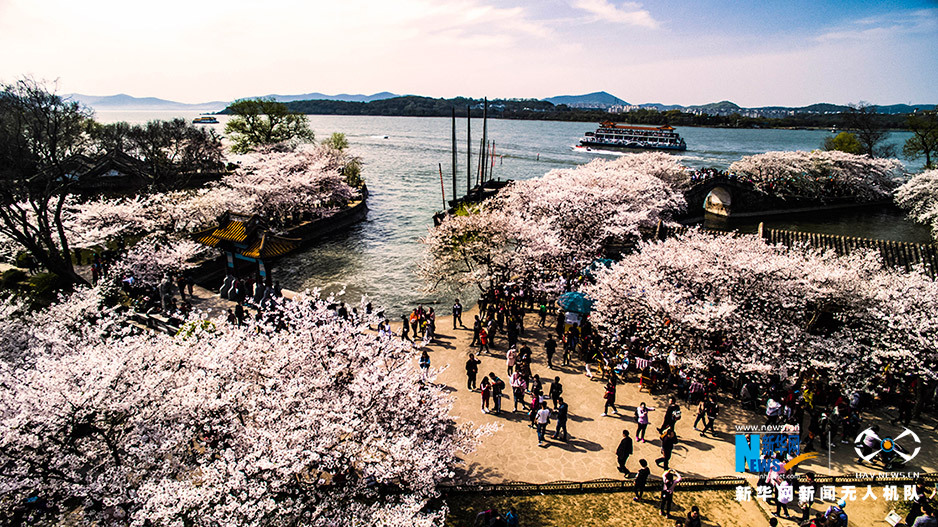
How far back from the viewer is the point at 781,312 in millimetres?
17719

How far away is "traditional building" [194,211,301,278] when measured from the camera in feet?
78.6

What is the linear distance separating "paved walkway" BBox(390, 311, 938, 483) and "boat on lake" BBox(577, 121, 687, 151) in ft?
398

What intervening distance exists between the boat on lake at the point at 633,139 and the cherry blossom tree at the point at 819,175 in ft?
206

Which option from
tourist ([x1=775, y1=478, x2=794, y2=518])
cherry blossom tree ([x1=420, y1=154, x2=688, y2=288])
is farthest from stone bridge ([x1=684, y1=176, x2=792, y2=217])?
tourist ([x1=775, y1=478, x2=794, y2=518])

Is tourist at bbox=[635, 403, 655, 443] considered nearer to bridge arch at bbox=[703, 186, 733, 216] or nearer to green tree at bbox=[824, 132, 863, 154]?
bridge arch at bbox=[703, 186, 733, 216]

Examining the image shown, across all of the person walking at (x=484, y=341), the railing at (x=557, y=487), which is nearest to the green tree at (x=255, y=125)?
the person walking at (x=484, y=341)

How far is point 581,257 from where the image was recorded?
28016 mm

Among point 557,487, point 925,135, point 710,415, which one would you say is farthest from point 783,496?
point 925,135

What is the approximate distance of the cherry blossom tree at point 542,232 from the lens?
27188mm

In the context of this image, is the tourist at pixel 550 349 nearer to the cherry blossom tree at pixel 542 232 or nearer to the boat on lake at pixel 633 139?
the cherry blossom tree at pixel 542 232

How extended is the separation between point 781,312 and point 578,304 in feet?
27.3

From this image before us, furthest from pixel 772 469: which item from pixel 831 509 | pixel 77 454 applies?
pixel 77 454

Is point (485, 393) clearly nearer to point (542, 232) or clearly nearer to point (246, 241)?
point (542, 232)

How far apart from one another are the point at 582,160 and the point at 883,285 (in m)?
99.9
